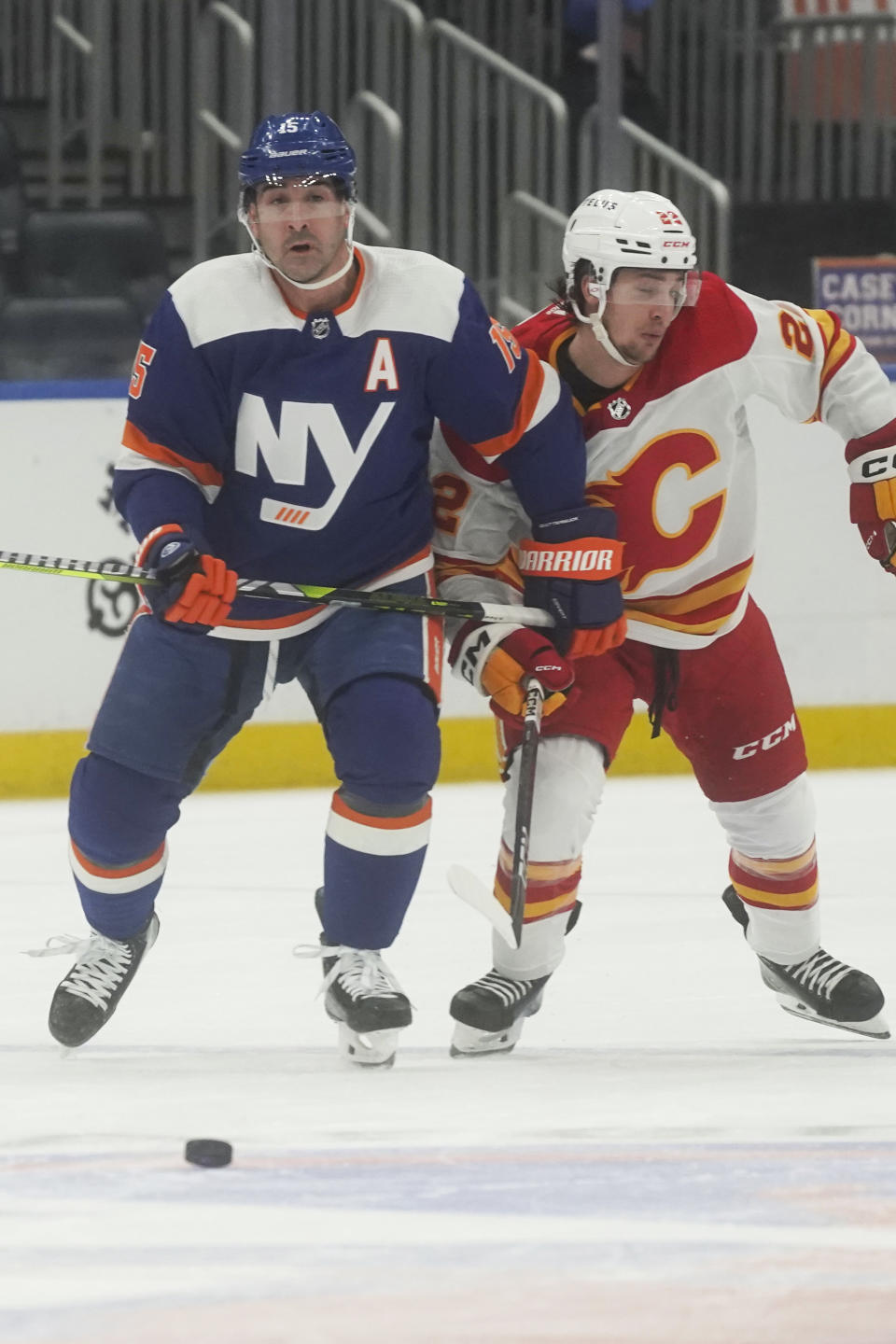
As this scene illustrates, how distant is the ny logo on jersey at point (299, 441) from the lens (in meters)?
2.51

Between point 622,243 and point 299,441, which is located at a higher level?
point 622,243

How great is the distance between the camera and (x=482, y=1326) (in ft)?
5.50

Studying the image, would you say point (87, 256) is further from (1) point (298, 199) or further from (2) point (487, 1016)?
(2) point (487, 1016)

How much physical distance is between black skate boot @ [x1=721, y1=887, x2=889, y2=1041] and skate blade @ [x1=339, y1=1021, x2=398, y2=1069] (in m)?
0.56

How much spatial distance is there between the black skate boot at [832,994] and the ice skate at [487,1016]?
0.36 metres

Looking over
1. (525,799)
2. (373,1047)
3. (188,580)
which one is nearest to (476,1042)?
(373,1047)

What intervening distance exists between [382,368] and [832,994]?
3.14ft

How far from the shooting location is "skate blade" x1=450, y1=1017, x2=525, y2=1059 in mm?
2645

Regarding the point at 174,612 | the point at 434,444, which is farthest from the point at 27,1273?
the point at 434,444

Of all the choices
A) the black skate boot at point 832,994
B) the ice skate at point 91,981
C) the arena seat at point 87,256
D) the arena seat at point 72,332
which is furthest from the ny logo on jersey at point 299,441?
the arena seat at point 87,256

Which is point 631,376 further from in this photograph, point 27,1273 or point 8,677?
point 8,677

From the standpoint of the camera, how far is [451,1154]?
216 centimetres

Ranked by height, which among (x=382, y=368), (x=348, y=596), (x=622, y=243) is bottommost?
(x=348, y=596)

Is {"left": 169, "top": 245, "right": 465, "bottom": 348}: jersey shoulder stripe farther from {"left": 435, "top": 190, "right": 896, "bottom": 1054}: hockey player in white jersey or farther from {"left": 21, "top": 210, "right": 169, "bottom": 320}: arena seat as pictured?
{"left": 21, "top": 210, "right": 169, "bottom": 320}: arena seat
